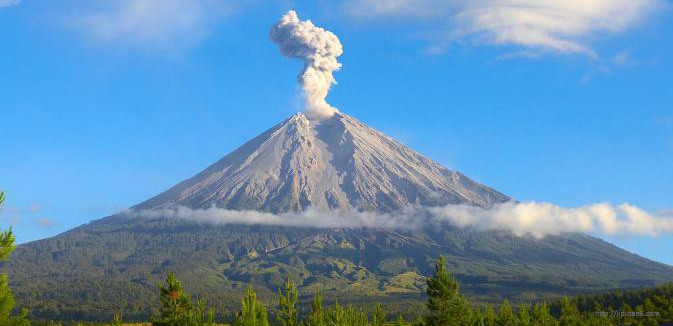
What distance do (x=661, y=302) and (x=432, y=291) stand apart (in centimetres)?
6878

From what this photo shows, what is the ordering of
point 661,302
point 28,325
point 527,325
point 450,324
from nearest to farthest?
point 28,325
point 450,324
point 527,325
point 661,302

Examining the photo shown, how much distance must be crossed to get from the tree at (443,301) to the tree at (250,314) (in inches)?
1423

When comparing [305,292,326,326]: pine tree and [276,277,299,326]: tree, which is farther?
→ [305,292,326,326]: pine tree

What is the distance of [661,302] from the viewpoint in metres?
112

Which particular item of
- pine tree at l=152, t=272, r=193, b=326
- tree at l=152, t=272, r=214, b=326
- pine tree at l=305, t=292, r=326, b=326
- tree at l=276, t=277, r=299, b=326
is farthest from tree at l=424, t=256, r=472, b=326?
tree at l=276, t=277, r=299, b=326

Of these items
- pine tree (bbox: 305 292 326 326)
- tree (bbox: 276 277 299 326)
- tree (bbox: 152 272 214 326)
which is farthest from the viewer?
tree (bbox: 152 272 214 326)

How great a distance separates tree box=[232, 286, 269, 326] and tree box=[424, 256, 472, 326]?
3615 centimetres

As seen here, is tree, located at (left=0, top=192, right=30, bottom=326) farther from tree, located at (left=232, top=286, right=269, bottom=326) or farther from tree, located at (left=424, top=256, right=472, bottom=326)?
tree, located at (left=424, top=256, right=472, bottom=326)

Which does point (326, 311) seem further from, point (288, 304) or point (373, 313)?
point (288, 304)

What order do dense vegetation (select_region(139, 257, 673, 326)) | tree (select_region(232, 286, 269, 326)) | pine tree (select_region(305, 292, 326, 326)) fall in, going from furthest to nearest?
pine tree (select_region(305, 292, 326, 326)) < dense vegetation (select_region(139, 257, 673, 326)) < tree (select_region(232, 286, 269, 326))

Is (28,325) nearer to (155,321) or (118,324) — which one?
(118,324)

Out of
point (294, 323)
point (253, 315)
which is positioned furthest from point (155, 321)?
point (253, 315)

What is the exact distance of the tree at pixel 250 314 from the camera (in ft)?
80.2

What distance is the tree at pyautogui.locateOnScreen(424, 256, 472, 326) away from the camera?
5969 cm
